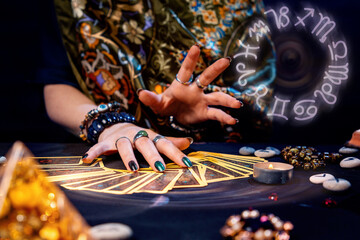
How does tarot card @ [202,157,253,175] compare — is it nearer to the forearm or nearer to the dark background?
the forearm

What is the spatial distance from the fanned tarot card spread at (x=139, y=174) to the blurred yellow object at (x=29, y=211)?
0.32 meters

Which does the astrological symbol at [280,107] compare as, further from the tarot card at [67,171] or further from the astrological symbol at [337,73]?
the tarot card at [67,171]

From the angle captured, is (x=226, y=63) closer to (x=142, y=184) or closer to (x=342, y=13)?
(x=142, y=184)

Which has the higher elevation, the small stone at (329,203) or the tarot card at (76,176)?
the small stone at (329,203)

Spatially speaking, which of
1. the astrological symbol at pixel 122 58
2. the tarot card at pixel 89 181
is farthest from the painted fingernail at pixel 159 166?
the astrological symbol at pixel 122 58

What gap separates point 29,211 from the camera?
20.2 inches

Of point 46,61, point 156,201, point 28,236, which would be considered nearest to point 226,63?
point 156,201

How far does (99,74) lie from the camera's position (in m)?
1.70

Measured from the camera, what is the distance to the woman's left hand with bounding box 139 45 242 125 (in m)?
1.27

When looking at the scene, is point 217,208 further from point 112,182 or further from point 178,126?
point 178,126

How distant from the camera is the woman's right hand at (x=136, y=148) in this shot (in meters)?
1.06

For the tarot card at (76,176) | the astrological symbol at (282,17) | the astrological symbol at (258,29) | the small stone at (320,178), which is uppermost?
the astrological symbol at (282,17)

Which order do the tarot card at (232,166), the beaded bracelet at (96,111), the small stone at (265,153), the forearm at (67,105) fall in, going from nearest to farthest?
the tarot card at (232,166) → the small stone at (265,153) → the beaded bracelet at (96,111) → the forearm at (67,105)

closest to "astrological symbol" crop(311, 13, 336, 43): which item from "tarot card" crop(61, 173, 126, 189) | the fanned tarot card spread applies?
the fanned tarot card spread
